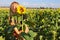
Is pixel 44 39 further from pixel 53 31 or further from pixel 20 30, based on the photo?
pixel 20 30

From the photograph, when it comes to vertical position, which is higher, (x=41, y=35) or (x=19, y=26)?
(x=19, y=26)

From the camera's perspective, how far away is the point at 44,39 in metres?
5.76

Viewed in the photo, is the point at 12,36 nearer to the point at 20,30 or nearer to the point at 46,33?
the point at 20,30

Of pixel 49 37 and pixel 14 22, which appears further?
pixel 49 37

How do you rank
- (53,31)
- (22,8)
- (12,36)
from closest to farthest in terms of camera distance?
(22,8)
(12,36)
(53,31)

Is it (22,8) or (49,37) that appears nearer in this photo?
(22,8)

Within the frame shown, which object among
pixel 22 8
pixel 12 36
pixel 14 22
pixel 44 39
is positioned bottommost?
pixel 44 39

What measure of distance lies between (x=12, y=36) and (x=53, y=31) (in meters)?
1.70

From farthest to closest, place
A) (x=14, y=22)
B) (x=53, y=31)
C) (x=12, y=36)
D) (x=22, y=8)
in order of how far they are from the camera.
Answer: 1. (x=53, y=31)
2. (x=12, y=36)
3. (x=14, y=22)
4. (x=22, y=8)

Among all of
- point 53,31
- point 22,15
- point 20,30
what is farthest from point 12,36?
point 53,31

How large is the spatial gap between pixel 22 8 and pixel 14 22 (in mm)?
346

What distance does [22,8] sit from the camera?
11.7ft

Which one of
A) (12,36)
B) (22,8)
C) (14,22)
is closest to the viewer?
(22,8)

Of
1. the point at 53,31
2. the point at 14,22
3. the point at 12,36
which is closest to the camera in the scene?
the point at 14,22
